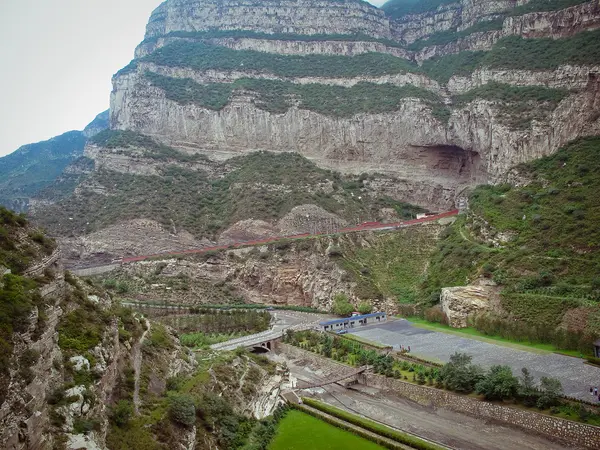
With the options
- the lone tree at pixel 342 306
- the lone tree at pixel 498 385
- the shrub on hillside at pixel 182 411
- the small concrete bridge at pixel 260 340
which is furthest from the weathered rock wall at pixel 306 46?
the shrub on hillside at pixel 182 411

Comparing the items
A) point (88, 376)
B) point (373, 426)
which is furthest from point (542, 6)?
point (88, 376)

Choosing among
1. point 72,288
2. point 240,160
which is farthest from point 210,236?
point 72,288

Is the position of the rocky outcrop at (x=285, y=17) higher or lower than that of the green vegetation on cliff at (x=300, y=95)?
higher

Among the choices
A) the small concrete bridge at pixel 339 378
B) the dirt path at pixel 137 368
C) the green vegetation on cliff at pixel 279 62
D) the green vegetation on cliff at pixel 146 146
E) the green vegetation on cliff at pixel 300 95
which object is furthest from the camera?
the green vegetation on cliff at pixel 279 62

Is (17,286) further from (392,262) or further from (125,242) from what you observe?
(125,242)

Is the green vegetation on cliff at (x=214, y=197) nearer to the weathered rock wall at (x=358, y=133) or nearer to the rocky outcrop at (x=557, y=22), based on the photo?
the weathered rock wall at (x=358, y=133)

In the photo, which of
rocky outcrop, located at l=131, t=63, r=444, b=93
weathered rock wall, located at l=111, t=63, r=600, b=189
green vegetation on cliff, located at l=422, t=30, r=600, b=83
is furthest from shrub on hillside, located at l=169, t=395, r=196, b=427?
rocky outcrop, located at l=131, t=63, r=444, b=93

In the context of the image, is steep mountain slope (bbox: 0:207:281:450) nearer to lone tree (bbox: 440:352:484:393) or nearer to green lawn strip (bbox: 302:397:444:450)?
green lawn strip (bbox: 302:397:444:450)
